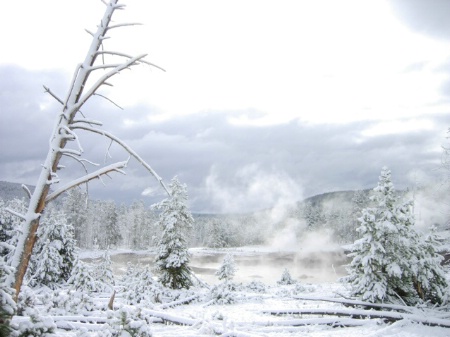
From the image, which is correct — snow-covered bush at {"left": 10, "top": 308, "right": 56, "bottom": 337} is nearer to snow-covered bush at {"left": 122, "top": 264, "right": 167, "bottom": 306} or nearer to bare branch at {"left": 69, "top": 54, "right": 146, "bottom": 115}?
bare branch at {"left": 69, "top": 54, "right": 146, "bottom": 115}

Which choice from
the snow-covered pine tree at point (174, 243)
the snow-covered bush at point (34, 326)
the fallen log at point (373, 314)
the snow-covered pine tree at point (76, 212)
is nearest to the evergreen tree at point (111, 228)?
the snow-covered pine tree at point (76, 212)

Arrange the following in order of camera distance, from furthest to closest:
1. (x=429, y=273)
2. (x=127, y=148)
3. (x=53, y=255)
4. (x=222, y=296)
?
(x=53, y=255) → (x=222, y=296) → (x=429, y=273) → (x=127, y=148)

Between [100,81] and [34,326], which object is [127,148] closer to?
[100,81]

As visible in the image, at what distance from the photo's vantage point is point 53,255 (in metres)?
24.1

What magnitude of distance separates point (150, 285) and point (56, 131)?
20112 mm

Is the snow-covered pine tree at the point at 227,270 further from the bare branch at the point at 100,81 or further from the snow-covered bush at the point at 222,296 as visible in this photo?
the bare branch at the point at 100,81

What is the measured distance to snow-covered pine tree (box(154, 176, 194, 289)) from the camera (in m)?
26.4

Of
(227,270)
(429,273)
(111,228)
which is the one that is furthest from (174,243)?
(111,228)

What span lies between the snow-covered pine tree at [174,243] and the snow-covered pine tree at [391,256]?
14.0 meters

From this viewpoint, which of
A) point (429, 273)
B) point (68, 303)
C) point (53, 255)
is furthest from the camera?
point (53, 255)

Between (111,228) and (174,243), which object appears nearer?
(174,243)

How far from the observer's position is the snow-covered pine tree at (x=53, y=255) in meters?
23.5

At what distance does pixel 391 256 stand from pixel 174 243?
1651 cm

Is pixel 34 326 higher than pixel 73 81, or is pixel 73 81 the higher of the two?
pixel 73 81
